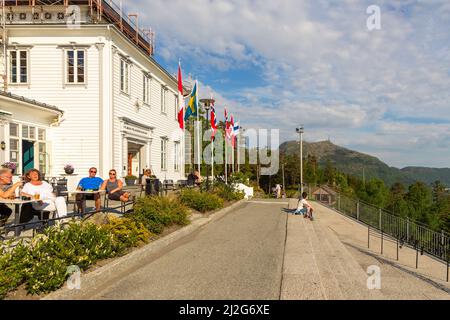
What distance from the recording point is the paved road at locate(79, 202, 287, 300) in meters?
5.42

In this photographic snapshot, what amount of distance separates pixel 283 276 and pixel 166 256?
2634mm

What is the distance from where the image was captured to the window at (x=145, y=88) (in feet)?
73.6

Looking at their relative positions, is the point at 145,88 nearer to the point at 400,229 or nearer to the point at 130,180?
the point at 130,180

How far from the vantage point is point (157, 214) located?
9359mm

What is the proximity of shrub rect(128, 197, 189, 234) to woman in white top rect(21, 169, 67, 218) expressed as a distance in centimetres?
157

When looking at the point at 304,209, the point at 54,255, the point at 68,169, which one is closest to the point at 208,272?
the point at 54,255

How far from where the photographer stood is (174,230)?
977 centimetres

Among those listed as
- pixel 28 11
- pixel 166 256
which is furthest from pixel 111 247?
pixel 28 11

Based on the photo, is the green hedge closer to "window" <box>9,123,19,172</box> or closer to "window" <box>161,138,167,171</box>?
"window" <box>9,123,19,172</box>

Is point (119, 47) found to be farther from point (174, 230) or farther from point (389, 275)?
point (389, 275)

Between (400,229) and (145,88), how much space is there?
15789 mm

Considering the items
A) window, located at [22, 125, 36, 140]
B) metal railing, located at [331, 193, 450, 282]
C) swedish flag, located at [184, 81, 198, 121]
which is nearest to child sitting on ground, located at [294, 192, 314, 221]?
metal railing, located at [331, 193, 450, 282]

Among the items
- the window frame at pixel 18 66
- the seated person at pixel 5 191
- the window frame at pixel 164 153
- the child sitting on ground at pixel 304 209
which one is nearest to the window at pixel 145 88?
the window frame at pixel 164 153

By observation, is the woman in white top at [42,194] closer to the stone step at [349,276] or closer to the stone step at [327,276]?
the stone step at [327,276]
